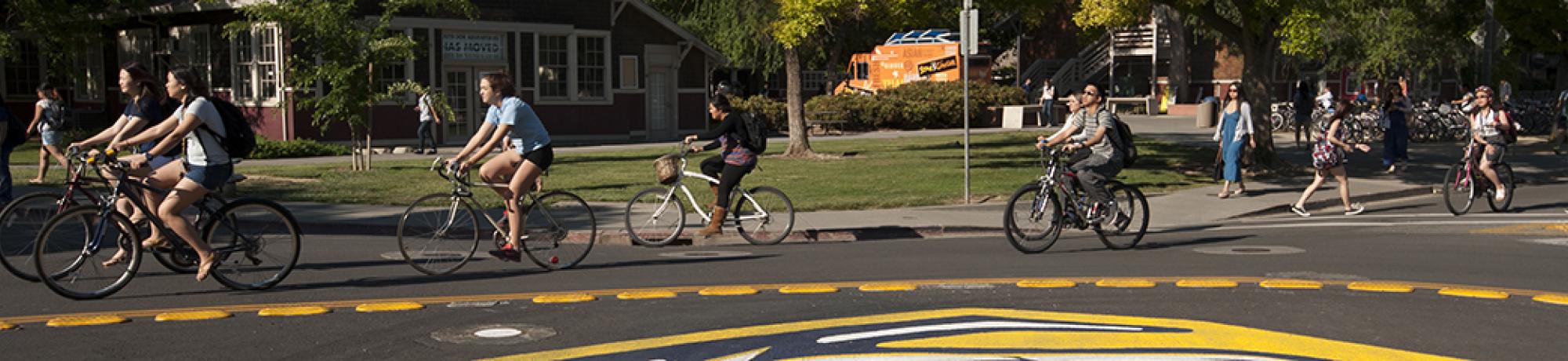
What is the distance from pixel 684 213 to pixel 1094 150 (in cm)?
377

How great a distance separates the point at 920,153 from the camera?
92.3 feet

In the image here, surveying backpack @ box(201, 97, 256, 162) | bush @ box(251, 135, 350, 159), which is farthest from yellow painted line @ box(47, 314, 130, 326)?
bush @ box(251, 135, 350, 159)

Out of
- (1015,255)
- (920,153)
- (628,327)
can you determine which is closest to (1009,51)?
(920,153)

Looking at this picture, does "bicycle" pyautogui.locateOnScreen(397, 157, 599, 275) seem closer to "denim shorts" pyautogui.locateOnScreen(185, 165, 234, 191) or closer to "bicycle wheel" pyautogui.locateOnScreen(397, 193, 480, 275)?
"bicycle wheel" pyautogui.locateOnScreen(397, 193, 480, 275)

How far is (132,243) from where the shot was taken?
28.7 ft

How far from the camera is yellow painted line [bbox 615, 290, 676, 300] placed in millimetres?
9062

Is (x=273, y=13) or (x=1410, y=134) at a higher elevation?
(x=273, y=13)

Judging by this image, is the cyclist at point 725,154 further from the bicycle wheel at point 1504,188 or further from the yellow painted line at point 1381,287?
the bicycle wheel at point 1504,188

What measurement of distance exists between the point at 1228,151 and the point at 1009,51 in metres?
55.4

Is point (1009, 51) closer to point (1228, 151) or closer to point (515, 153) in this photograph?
point (1228, 151)

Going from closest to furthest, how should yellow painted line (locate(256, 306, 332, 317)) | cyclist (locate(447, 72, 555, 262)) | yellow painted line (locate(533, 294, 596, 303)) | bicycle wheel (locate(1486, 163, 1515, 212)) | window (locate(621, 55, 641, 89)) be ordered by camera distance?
yellow painted line (locate(256, 306, 332, 317))
yellow painted line (locate(533, 294, 596, 303))
cyclist (locate(447, 72, 555, 262))
bicycle wheel (locate(1486, 163, 1515, 212))
window (locate(621, 55, 641, 89))

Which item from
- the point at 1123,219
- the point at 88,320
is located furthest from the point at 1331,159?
the point at 88,320

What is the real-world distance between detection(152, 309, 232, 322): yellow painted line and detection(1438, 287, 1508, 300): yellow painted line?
764 centimetres

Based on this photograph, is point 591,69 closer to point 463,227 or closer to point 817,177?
point 817,177
